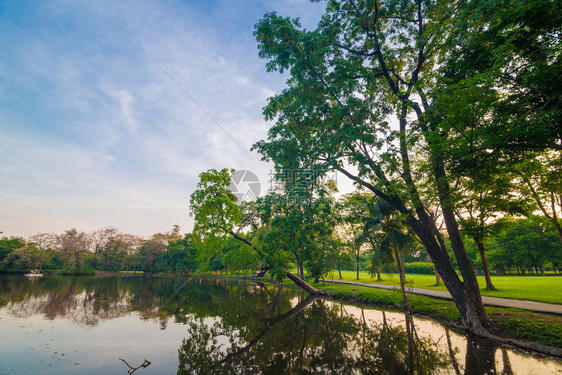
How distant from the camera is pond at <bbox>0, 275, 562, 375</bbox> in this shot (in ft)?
20.7

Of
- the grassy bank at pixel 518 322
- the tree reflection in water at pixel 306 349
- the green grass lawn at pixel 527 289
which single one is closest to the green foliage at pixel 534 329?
the grassy bank at pixel 518 322

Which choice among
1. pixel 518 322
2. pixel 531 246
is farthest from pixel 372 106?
pixel 531 246

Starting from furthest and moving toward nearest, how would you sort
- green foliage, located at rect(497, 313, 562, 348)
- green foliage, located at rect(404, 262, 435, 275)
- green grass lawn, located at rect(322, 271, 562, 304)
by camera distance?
green foliage, located at rect(404, 262, 435, 275), green grass lawn, located at rect(322, 271, 562, 304), green foliage, located at rect(497, 313, 562, 348)

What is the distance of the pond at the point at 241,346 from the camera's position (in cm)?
630

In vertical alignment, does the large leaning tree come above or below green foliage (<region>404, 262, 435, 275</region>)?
above

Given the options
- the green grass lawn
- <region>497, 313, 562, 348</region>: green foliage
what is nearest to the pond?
<region>497, 313, 562, 348</region>: green foliage

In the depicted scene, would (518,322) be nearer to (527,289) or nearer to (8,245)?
(527,289)

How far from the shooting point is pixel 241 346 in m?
8.22

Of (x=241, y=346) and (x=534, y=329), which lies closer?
(x=241, y=346)

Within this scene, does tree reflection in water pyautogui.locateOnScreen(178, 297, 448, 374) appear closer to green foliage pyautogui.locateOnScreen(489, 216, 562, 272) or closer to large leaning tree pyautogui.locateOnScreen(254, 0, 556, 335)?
large leaning tree pyautogui.locateOnScreen(254, 0, 556, 335)

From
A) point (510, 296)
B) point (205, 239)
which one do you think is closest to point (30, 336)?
point (205, 239)

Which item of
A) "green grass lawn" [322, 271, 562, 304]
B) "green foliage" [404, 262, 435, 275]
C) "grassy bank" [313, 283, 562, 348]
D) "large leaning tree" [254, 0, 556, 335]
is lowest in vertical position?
"green foliage" [404, 262, 435, 275]

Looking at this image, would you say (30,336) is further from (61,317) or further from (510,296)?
(510,296)

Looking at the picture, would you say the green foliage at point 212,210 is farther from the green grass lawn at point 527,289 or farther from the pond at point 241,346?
the green grass lawn at point 527,289
